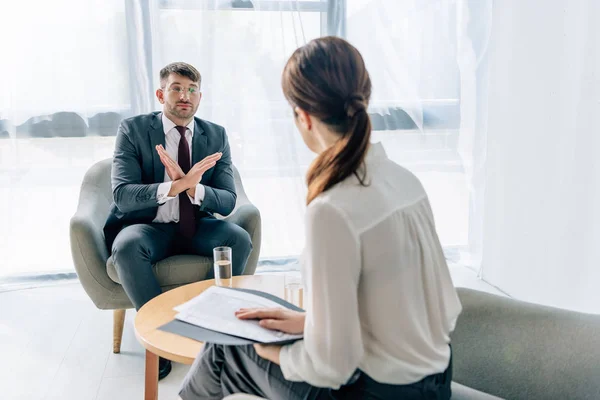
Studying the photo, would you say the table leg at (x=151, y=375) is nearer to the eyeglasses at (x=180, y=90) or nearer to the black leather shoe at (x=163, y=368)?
the black leather shoe at (x=163, y=368)

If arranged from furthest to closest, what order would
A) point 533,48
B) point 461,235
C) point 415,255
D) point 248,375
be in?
1. point 461,235
2. point 533,48
3. point 248,375
4. point 415,255

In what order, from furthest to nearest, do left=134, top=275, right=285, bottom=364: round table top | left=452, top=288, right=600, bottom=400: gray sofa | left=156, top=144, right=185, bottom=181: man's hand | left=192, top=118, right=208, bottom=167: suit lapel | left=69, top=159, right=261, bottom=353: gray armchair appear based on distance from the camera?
left=192, top=118, right=208, bottom=167: suit lapel < left=156, top=144, right=185, bottom=181: man's hand < left=69, top=159, right=261, bottom=353: gray armchair < left=134, top=275, right=285, bottom=364: round table top < left=452, top=288, right=600, bottom=400: gray sofa

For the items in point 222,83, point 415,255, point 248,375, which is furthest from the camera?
point 222,83

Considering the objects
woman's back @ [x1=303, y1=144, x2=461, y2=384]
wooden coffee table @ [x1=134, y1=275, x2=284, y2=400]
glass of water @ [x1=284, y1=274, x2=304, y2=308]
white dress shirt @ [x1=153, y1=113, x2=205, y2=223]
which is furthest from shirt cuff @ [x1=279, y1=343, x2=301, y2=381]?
white dress shirt @ [x1=153, y1=113, x2=205, y2=223]

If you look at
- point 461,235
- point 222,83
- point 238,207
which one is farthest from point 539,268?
point 222,83

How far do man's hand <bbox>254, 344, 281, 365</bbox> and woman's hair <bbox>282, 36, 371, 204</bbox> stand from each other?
33 centimetres

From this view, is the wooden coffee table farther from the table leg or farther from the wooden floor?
the wooden floor

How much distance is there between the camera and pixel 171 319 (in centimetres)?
177

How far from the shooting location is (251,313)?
1.36m

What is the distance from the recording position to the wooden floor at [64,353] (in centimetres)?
221

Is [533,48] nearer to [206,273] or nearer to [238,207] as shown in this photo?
[238,207]

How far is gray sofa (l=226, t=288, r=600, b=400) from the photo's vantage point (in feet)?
4.53

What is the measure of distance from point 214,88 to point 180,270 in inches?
54.5

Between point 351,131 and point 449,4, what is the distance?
2745 millimetres
